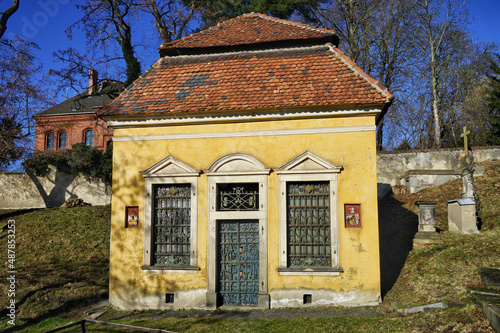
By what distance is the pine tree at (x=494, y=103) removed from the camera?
934 inches

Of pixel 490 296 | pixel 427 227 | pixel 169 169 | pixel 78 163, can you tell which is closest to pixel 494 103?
pixel 427 227

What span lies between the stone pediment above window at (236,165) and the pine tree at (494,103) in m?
19.3

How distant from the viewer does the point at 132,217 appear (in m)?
11.0

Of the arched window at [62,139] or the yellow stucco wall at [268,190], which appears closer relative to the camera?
the yellow stucco wall at [268,190]

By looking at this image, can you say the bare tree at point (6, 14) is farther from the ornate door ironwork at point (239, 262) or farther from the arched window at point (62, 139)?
the arched window at point (62, 139)

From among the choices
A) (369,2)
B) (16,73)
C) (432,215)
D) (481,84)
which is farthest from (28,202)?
(481,84)

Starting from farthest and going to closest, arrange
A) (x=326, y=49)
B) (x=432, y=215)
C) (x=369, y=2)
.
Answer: (x=369, y=2), (x=432, y=215), (x=326, y=49)

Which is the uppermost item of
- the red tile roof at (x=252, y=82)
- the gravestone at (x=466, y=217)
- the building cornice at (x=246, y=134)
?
the red tile roof at (x=252, y=82)

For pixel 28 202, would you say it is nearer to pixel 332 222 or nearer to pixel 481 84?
pixel 332 222

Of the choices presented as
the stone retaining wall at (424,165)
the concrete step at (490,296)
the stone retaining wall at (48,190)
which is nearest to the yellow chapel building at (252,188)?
the concrete step at (490,296)

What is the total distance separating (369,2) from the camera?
2498 cm

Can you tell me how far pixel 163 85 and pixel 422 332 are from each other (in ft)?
29.9

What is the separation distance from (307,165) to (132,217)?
4982 millimetres

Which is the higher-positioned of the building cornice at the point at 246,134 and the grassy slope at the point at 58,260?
the building cornice at the point at 246,134
